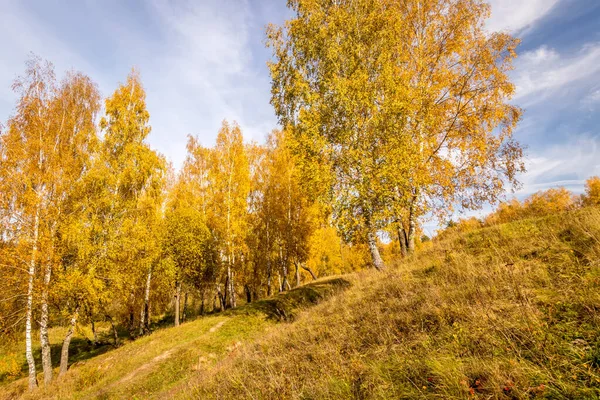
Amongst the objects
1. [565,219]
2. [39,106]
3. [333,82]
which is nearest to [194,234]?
[39,106]

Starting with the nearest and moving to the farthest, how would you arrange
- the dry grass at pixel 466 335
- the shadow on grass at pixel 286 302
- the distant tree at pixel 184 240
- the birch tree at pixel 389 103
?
the dry grass at pixel 466 335
the birch tree at pixel 389 103
the shadow on grass at pixel 286 302
the distant tree at pixel 184 240

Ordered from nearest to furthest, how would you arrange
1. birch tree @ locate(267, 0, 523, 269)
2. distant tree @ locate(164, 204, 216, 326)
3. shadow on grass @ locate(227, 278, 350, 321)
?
birch tree @ locate(267, 0, 523, 269) → shadow on grass @ locate(227, 278, 350, 321) → distant tree @ locate(164, 204, 216, 326)

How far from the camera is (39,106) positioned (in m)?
14.3

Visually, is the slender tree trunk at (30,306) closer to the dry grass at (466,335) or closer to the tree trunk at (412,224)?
the dry grass at (466,335)

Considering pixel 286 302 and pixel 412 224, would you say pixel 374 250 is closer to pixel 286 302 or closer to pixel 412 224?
pixel 412 224

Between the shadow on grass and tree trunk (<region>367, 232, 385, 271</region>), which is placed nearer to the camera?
tree trunk (<region>367, 232, 385, 271</region>)

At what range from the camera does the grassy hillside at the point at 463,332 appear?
9.62 ft

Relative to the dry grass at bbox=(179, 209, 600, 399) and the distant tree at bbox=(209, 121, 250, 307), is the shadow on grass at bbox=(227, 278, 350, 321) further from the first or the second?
the dry grass at bbox=(179, 209, 600, 399)

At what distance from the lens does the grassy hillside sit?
2934 millimetres

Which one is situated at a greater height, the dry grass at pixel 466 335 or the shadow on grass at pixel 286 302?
the dry grass at pixel 466 335

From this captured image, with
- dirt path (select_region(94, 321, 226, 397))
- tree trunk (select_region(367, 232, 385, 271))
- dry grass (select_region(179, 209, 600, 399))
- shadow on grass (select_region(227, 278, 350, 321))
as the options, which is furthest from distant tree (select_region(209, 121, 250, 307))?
dry grass (select_region(179, 209, 600, 399))

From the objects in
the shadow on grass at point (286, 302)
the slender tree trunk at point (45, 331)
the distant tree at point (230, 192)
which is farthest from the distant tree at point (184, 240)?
the slender tree trunk at point (45, 331)

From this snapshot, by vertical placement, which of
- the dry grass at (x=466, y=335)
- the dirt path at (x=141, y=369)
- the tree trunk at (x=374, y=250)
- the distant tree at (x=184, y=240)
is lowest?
the dirt path at (x=141, y=369)

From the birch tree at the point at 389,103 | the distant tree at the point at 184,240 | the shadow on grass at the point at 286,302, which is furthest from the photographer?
the distant tree at the point at 184,240
